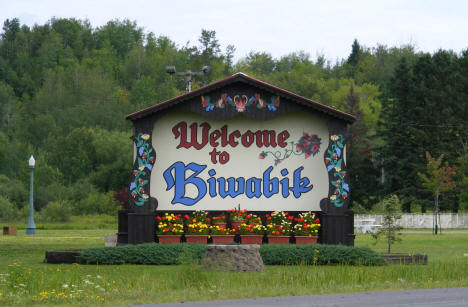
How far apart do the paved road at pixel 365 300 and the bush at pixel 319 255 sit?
6866 mm

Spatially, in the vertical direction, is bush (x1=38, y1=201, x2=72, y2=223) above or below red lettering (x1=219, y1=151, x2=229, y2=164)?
below

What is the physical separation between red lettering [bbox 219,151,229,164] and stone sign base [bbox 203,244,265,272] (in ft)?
20.7

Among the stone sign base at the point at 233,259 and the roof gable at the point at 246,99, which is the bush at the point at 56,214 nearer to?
the roof gable at the point at 246,99

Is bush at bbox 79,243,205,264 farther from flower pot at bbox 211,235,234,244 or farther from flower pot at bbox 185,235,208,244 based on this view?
flower pot at bbox 211,235,234,244

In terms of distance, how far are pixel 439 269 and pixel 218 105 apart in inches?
382

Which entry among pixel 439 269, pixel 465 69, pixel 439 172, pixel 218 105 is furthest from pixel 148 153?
pixel 465 69

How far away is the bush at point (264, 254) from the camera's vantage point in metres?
23.1

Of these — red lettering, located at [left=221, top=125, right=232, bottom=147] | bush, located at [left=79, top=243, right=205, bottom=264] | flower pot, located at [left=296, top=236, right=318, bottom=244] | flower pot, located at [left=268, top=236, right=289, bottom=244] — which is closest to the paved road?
bush, located at [left=79, top=243, right=205, bottom=264]

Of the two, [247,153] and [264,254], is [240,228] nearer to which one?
[247,153]

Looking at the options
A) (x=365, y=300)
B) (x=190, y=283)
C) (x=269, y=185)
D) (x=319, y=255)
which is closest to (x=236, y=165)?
(x=269, y=185)

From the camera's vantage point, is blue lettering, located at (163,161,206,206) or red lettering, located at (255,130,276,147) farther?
red lettering, located at (255,130,276,147)

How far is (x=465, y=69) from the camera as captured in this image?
8812 centimetres

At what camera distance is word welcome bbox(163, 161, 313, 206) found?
88.1 ft

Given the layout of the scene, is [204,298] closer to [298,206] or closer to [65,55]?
[298,206]
